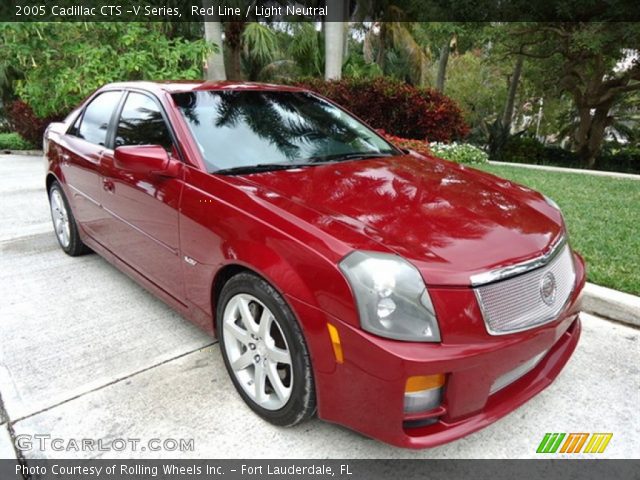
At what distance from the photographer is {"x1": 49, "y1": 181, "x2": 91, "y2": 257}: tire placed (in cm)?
425

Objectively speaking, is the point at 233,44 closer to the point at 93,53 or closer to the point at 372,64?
the point at 372,64

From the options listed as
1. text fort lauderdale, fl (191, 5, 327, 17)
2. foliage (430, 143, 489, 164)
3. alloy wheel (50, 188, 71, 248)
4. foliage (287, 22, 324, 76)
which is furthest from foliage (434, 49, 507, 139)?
alloy wheel (50, 188, 71, 248)

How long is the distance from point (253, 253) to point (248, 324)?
0.36 m

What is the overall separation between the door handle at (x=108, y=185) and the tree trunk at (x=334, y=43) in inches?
332

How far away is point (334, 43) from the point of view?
1094 centimetres

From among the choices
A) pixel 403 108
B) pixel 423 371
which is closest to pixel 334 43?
pixel 403 108

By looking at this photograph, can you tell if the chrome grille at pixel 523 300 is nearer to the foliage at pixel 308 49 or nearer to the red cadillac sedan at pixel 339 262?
the red cadillac sedan at pixel 339 262

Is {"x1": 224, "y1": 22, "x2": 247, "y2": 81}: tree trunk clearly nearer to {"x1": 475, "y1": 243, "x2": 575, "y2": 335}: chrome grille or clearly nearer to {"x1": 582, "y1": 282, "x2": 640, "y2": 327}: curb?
{"x1": 582, "y1": 282, "x2": 640, "y2": 327}: curb

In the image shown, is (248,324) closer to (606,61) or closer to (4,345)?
(4,345)

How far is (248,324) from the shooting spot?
7.22 ft

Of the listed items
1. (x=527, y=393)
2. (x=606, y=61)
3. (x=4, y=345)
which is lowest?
(x=4, y=345)

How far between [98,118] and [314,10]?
11632 mm

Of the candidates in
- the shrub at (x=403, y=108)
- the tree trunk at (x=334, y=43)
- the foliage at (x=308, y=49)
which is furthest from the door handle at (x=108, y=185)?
the foliage at (x=308, y=49)

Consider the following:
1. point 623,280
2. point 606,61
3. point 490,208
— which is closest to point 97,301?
point 490,208
